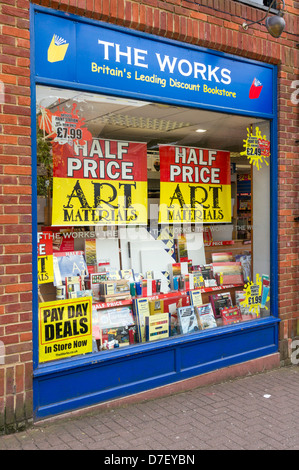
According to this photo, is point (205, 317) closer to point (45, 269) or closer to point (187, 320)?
point (187, 320)

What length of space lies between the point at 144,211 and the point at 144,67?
1.53 m

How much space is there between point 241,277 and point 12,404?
327 cm

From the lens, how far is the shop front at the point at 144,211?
397 cm

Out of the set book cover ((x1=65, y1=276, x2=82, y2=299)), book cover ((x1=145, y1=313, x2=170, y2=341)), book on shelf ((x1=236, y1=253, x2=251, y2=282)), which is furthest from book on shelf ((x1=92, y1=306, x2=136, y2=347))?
book on shelf ((x1=236, y1=253, x2=251, y2=282))

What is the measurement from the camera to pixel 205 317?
5203mm


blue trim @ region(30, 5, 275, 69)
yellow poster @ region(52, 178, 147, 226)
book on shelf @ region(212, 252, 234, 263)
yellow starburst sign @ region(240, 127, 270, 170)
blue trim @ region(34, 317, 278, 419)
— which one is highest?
blue trim @ region(30, 5, 275, 69)

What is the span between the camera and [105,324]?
4539 millimetres

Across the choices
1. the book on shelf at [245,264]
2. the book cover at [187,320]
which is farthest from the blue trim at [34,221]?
the book on shelf at [245,264]

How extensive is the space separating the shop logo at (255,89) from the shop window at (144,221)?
0.07 ft

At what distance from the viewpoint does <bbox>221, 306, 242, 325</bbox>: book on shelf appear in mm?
5344

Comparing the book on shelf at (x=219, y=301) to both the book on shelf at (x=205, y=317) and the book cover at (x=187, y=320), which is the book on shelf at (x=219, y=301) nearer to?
the book on shelf at (x=205, y=317)

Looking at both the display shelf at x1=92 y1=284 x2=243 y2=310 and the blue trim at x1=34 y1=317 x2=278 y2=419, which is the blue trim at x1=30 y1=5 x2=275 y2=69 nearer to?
the display shelf at x1=92 y1=284 x2=243 y2=310

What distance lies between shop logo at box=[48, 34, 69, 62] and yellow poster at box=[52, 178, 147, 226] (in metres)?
1.10
